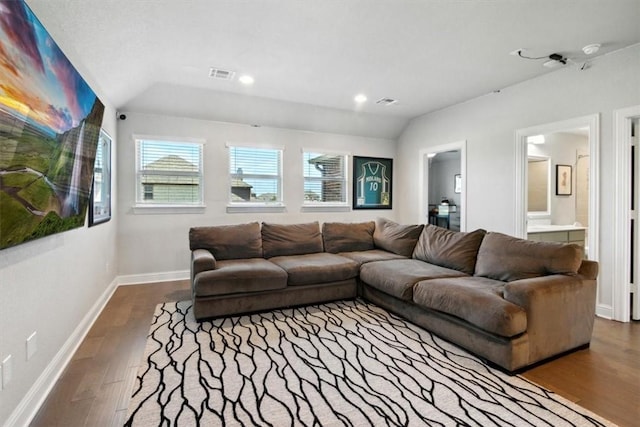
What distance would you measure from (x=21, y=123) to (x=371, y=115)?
4.86 meters

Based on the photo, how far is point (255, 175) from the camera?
17.1 feet

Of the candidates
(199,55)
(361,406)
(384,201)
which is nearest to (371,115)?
(384,201)

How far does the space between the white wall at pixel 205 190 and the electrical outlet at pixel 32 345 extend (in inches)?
111

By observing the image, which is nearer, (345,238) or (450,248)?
(450,248)

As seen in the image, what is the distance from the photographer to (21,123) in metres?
1.41

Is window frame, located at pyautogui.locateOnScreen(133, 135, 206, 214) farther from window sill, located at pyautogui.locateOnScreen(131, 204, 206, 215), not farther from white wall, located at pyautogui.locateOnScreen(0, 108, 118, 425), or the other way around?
white wall, located at pyautogui.locateOnScreen(0, 108, 118, 425)

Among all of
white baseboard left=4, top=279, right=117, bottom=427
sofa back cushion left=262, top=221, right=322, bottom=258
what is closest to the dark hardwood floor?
white baseboard left=4, top=279, right=117, bottom=427

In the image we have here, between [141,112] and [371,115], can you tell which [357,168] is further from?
[141,112]

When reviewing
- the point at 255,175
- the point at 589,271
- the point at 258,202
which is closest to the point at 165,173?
the point at 255,175

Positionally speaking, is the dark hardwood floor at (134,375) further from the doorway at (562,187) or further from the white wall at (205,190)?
the doorway at (562,187)

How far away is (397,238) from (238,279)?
212 cm

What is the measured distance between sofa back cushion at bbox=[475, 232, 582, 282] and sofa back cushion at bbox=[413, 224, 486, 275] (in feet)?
0.35

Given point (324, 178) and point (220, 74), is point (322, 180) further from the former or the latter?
point (220, 74)

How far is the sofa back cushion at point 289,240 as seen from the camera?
396 cm
